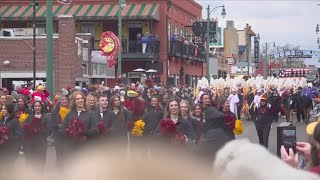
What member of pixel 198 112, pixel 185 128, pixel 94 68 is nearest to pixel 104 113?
pixel 198 112

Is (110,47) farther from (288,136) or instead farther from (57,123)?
(288,136)

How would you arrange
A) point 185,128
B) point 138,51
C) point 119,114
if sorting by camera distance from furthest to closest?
point 138,51, point 119,114, point 185,128

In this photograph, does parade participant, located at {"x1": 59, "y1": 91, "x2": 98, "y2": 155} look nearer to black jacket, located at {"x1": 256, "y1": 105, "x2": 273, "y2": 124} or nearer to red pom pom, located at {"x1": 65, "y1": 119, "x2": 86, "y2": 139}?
red pom pom, located at {"x1": 65, "y1": 119, "x2": 86, "y2": 139}

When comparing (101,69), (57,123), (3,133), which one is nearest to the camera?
(3,133)

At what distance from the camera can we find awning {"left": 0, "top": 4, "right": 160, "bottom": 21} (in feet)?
142

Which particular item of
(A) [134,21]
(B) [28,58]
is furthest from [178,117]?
(A) [134,21]

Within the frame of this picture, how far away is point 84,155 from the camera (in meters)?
2.35

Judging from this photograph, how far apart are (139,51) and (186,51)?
23.8 feet

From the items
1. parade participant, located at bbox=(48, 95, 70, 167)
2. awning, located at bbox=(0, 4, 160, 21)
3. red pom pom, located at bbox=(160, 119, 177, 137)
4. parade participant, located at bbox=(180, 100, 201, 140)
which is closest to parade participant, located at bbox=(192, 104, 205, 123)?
parade participant, located at bbox=(180, 100, 201, 140)

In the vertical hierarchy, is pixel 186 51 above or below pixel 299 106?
above

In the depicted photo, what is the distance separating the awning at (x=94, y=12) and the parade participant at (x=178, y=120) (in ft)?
110

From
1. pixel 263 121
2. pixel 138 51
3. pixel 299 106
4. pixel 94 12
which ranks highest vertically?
pixel 94 12

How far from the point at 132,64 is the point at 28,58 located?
14703mm

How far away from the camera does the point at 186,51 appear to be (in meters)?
50.2
